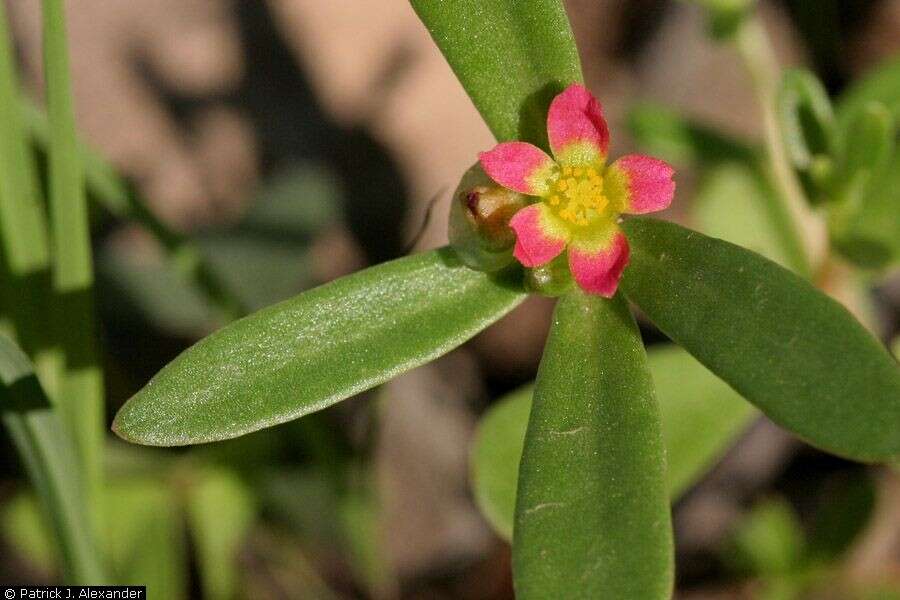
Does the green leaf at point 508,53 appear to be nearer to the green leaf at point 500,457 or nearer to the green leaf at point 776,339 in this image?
the green leaf at point 776,339

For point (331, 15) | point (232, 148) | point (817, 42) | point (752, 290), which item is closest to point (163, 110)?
point (232, 148)

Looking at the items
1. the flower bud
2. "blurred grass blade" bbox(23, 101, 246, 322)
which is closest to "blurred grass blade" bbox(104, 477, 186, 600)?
"blurred grass blade" bbox(23, 101, 246, 322)

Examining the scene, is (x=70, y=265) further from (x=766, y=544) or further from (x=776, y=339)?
(x=766, y=544)

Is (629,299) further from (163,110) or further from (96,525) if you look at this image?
(163,110)

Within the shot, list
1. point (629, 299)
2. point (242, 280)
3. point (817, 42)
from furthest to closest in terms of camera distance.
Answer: point (817, 42) < point (242, 280) < point (629, 299)

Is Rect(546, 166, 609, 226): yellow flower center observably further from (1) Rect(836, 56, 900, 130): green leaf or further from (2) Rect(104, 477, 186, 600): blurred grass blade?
(2) Rect(104, 477, 186, 600): blurred grass blade

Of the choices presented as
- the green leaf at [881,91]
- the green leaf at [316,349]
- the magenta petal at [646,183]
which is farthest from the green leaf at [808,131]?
the green leaf at [316,349]

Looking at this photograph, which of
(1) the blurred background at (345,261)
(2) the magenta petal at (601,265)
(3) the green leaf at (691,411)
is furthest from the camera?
(1) the blurred background at (345,261)
